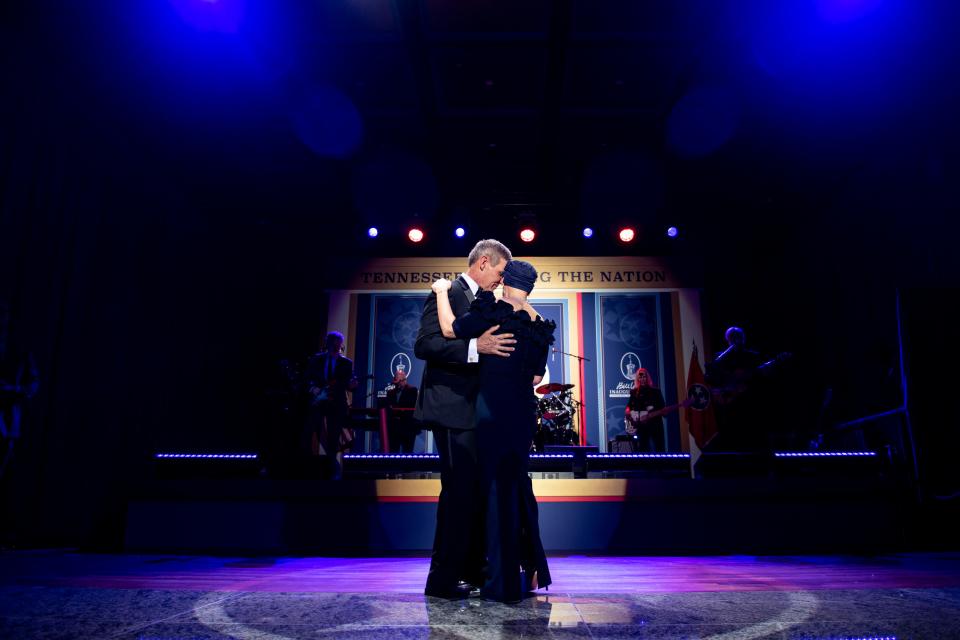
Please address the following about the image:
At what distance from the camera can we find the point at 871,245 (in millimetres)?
7289

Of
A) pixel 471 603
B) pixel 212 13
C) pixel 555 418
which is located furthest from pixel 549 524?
pixel 212 13

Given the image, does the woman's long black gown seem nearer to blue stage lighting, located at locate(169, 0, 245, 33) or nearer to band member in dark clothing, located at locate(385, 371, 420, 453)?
blue stage lighting, located at locate(169, 0, 245, 33)

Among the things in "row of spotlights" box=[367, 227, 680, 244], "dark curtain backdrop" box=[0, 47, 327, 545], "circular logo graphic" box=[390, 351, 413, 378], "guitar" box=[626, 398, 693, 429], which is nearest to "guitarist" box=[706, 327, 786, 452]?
"guitar" box=[626, 398, 693, 429]

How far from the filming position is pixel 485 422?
2354 millimetres

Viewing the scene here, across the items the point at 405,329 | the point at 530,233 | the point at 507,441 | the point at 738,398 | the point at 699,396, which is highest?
the point at 530,233

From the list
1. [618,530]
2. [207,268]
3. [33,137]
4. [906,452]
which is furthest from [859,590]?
[207,268]

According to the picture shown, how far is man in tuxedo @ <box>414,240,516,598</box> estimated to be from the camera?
234cm

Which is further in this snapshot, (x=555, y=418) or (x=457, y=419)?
(x=555, y=418)

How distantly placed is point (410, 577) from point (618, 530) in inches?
72.9

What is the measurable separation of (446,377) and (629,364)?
703cm

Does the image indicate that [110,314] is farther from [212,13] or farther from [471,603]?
[471,603]

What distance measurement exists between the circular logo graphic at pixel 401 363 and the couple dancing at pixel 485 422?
6662 mm

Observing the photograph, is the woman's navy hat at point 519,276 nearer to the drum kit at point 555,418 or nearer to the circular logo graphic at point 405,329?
the drum kit at point 555,418

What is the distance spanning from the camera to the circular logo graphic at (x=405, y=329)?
9.27 metres
